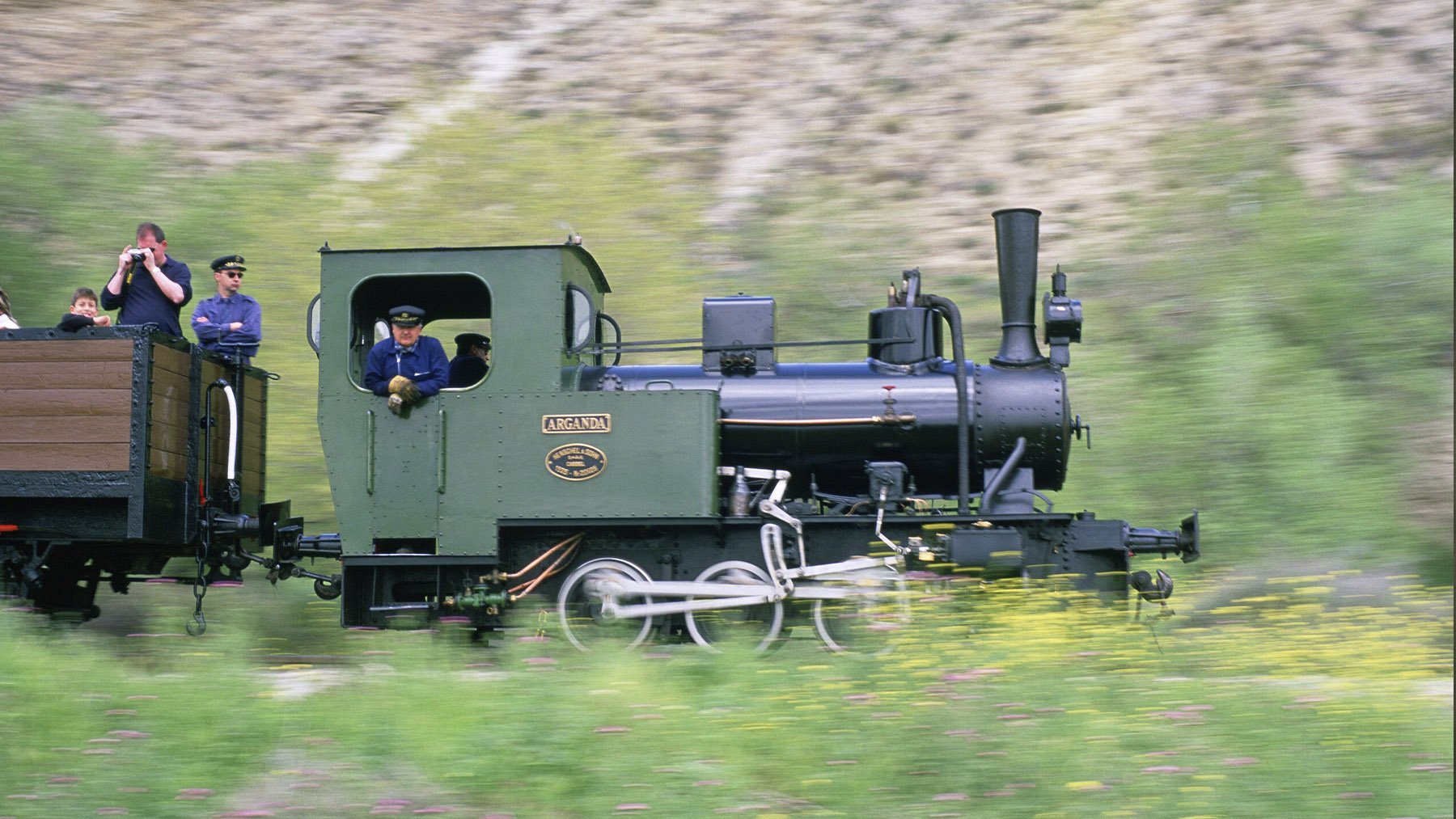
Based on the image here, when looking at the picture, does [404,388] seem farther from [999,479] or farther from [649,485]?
[999,479]

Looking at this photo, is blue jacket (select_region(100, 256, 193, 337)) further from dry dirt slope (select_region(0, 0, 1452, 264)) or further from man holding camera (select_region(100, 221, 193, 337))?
dry dirt slope (select_region(0, 0, 1452, 264))

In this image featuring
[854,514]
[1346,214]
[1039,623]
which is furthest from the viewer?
[1346,214]

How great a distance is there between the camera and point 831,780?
5324mm

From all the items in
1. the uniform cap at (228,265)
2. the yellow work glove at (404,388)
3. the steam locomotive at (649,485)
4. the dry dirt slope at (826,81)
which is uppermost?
the dry dirt slope at (826,81)

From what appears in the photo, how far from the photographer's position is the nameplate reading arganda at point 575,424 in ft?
25.2

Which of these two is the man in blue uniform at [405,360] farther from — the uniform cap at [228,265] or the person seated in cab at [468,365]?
the uniform cap at [228,265]

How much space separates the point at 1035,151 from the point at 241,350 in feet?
34.8

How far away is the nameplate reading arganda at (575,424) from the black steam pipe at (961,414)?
6.67ft

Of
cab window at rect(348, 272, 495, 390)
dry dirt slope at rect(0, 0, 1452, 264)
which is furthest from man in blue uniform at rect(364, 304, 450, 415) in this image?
dry dirt slope at rect(0, 0, 1452, 264)

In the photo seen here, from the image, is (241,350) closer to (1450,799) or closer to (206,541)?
(206,541)

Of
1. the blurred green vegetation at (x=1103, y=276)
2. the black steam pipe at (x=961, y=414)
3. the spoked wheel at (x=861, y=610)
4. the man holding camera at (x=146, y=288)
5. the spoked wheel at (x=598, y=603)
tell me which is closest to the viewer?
the spoked wheel at (x=861, y=610)

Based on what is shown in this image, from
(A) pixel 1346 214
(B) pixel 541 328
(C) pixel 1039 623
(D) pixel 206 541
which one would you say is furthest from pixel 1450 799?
(A) pixel 1346 214

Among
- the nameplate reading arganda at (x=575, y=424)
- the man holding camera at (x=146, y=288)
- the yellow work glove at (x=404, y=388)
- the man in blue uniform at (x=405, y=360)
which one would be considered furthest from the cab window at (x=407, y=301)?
the man holding camera at (x=146, y=288)

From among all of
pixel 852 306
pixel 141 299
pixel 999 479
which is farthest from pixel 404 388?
pixel 852 306
